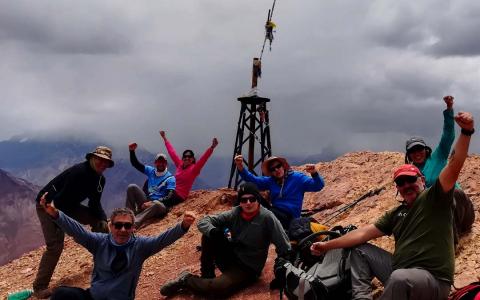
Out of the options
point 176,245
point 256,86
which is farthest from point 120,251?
point 256,86

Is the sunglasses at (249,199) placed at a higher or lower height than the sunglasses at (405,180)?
lower

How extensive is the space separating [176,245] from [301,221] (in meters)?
4.53

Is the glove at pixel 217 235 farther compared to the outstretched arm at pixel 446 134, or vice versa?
the glove at pixel 217 235

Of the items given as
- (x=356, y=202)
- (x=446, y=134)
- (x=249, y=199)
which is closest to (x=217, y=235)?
(x=249, y=199)

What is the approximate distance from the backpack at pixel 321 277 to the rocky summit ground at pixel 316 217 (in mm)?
1284

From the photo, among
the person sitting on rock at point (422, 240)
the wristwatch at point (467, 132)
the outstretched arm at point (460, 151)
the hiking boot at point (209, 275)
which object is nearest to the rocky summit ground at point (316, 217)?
the hiking boot at point (209, 275)

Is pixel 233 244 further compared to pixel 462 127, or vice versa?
pixel 233 244

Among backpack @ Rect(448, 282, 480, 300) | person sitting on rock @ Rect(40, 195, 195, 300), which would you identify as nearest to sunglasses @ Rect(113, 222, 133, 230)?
person sitting on rock @ Rect(40, 195, 195, 300)

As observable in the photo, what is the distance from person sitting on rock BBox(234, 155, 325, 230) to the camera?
8.03 m

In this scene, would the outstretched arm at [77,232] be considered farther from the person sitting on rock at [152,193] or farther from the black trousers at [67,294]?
the person sitting on rock at [152,193]

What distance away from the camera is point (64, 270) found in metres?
10.1

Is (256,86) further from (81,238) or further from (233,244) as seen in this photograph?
(81,238)

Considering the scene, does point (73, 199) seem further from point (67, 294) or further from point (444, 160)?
point (444, 160)

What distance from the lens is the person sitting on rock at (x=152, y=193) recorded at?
12.3 metres
